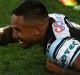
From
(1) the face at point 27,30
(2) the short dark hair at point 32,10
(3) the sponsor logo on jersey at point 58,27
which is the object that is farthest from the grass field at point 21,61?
(2) the short dark hair at point 32,10

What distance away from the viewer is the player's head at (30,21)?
3.39 meters

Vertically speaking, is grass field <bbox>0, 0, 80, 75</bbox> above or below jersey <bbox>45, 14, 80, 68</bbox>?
below

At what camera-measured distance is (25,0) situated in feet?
11.6

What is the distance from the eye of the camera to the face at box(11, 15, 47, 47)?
3447mm

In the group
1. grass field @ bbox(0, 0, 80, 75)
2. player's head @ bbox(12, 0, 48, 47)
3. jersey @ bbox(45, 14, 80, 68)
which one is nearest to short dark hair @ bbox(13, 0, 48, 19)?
player's head @ bbox(12, 0, 48, 47)

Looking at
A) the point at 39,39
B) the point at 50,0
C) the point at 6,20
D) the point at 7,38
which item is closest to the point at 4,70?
the point at 7,38

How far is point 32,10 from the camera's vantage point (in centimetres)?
338

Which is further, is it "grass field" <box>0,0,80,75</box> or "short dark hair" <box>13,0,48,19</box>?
"grass field" <box>0,0,80,75</box>

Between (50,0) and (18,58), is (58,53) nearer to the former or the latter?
(18,58)

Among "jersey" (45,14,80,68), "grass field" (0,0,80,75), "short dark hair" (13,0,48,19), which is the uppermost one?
"short dark hair" (13,0,48,19)

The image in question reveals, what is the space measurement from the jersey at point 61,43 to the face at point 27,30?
8cm

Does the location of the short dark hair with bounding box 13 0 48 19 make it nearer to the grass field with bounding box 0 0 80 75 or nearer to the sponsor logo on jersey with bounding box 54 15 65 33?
the sponsor logo on jersey with bounding box 54 15 65 33

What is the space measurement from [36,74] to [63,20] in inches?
21.3

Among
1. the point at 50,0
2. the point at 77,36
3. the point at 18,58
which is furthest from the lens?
the point at 50,0
